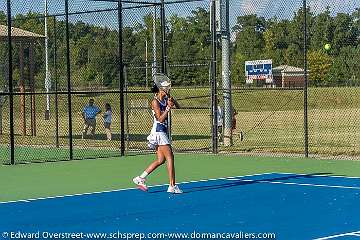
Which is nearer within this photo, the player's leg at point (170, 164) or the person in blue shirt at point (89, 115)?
the player's leg at point (170, 164)

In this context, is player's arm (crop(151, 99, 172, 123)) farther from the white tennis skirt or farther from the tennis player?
the white tennis skirt

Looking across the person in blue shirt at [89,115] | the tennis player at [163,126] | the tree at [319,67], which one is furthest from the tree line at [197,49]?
the tennis player at [163,126]

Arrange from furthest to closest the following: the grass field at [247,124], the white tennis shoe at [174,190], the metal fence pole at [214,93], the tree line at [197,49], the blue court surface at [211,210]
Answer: the tree line at [197,49] → the grass field at [247,124] → the metal fence pole at [214,93] → the white tennis shoe at [174,190] → the blue court surface at [211,210]

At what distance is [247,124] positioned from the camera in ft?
150

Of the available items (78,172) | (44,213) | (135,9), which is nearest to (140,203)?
(44,213)

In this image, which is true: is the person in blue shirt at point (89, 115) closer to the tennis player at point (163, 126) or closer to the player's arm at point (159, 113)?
the tennis player at point (163, 126)

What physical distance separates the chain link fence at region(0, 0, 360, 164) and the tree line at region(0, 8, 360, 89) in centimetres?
8

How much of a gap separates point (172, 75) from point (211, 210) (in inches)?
789

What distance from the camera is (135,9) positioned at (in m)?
25.2

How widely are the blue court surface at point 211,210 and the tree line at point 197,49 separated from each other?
425 inches

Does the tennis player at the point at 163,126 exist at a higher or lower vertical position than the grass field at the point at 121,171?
higher

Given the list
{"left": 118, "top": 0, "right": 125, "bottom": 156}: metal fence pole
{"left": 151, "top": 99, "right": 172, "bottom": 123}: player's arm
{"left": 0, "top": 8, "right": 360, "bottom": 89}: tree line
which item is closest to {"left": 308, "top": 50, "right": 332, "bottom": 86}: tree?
{"left": 0, "top": 8, "right": 360, "bottom": 89}: tree line

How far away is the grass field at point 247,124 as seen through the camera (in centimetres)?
2711

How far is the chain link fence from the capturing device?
977 inches
